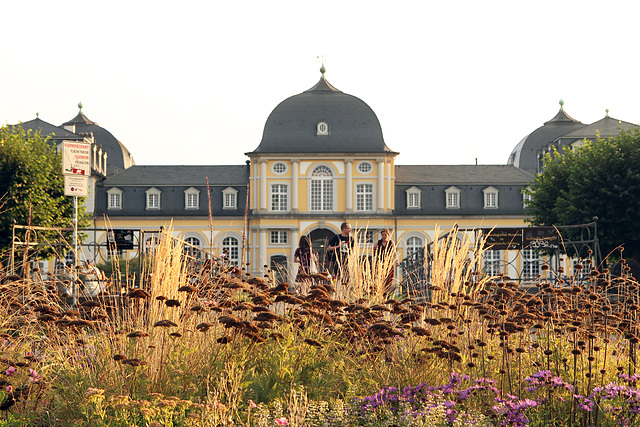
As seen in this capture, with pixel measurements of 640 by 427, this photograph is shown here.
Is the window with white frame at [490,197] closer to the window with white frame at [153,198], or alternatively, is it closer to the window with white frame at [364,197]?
the window with white frame at [364,197]

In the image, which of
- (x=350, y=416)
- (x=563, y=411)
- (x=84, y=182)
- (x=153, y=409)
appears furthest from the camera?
(x=84, y=182)

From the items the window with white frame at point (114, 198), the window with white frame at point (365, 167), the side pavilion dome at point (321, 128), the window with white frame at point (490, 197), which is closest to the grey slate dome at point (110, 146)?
the window with white frame at point (114, 198)

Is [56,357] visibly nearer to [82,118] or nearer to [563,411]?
[563,411]

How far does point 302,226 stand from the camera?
142ft

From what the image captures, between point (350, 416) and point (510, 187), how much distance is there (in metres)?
42.5

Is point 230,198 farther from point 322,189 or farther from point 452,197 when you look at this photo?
point 452,197

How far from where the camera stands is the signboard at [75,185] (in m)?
10.5

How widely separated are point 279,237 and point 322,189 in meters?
3.61

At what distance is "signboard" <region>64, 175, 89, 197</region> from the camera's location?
34.4 ft

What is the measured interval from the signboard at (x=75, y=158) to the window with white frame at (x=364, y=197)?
33.5m

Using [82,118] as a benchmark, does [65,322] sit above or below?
below

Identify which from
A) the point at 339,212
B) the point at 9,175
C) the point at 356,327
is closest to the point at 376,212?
the point at 339,212

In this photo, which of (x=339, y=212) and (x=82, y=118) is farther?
(x=82, y=118)

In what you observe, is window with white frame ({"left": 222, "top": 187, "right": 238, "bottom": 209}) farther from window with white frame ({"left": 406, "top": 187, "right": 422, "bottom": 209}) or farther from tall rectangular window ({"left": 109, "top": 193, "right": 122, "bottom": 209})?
window with white frame ({"left": 406, "top": 187, "right": 422, "bottom": 209})
